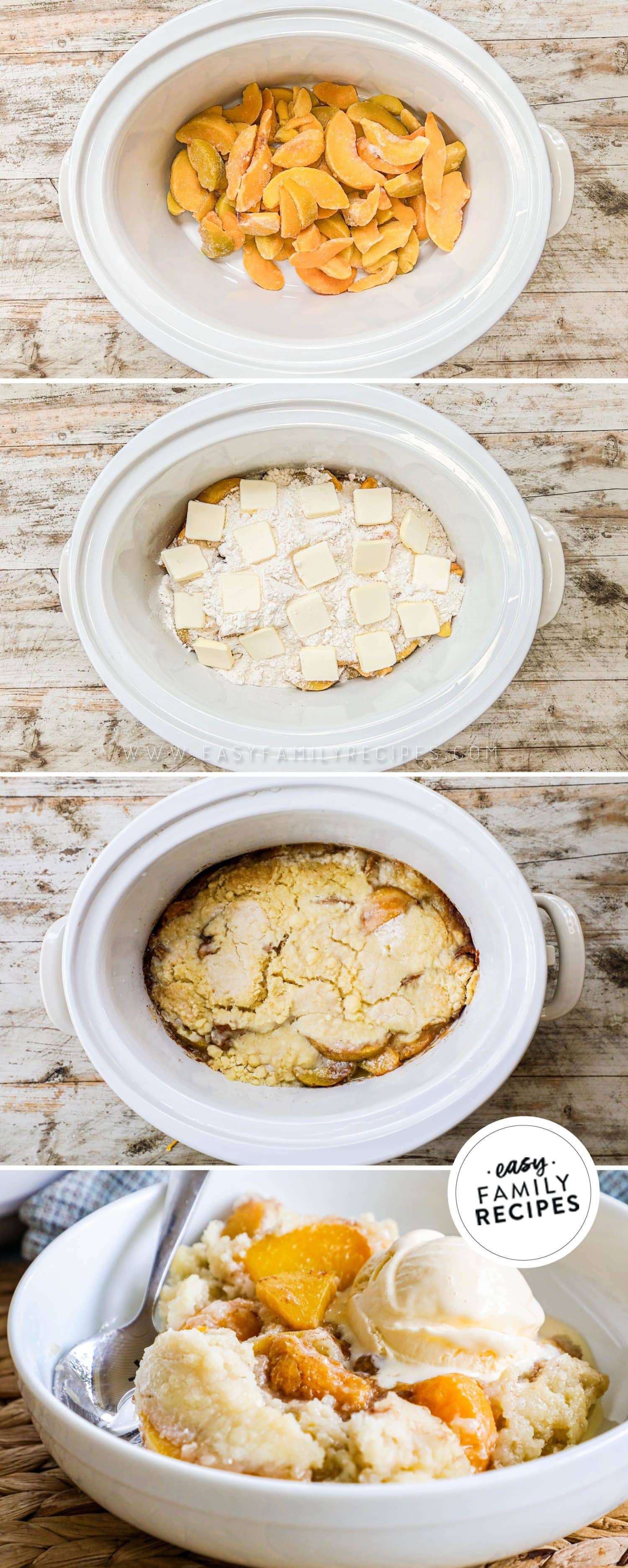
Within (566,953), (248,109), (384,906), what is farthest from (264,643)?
(248,109)

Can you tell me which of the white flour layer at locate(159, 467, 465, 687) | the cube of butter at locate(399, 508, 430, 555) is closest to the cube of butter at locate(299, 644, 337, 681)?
the white flour layer at locate(159, 467, 465, 687)

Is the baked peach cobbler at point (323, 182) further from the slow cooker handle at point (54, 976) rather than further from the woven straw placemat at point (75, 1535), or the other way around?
the woven straw placemat at point (75, 1535)

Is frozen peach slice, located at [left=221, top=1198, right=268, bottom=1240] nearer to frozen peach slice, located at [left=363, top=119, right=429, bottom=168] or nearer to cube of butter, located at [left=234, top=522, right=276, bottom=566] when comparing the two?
cube of butter, located at [left=234, top=522, right=276, bottom=566]

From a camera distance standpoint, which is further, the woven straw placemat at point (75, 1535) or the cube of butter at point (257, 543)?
the cube of butter at point (257, 543)

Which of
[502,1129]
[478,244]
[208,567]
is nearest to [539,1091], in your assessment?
[502,1129]

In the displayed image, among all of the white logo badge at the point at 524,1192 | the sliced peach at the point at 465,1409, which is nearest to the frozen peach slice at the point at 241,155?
the white logo badge at the point at 524,1192

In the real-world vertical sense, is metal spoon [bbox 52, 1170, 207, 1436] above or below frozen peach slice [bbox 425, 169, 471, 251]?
below

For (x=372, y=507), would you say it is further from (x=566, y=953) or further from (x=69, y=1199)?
(x=69, y=1199)
